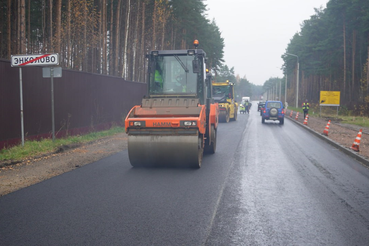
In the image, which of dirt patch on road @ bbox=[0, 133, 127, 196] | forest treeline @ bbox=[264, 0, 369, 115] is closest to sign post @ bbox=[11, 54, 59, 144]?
dirt patch on road @ bbox=[0, 133, 127, 196]

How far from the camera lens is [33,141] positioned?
13.2 meters

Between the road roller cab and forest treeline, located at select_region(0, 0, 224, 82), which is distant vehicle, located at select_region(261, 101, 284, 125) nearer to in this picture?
forest treeline, located at select_region(0, 0, 224, 82)

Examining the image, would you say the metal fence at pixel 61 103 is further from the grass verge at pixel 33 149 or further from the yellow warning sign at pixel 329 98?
the yellow warning sign at pixel 329 98

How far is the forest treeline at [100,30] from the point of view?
28186 mm

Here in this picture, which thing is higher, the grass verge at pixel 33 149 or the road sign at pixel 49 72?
the road sign at pixel 49 72

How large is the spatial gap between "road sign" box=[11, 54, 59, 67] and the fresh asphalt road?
4.55 metres

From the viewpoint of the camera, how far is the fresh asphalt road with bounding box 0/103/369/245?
4.85m

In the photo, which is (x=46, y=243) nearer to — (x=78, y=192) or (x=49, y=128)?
(x=78, y=192)

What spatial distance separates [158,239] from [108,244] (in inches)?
25.3

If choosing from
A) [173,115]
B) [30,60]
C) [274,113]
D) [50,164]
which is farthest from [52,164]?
[274,113]

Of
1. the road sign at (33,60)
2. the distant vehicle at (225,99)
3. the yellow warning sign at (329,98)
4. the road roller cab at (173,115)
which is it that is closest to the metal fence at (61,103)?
the road sign at (33,60)

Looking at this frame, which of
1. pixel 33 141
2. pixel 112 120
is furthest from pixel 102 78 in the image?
pixel 33 141

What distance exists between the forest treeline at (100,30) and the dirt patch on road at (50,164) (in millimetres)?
7852

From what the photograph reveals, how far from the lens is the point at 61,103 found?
52.1 ft
